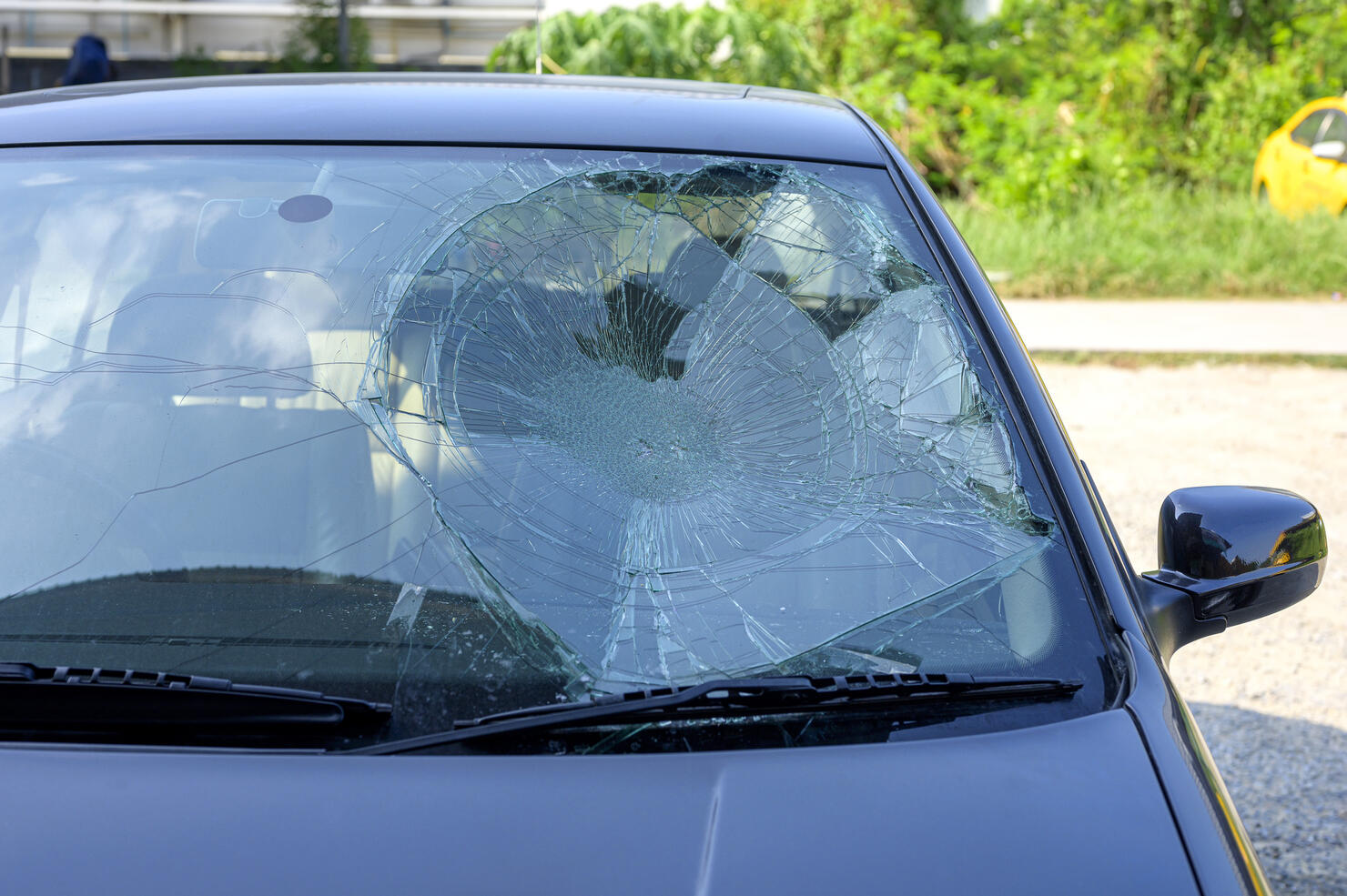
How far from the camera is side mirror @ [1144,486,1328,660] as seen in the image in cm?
144

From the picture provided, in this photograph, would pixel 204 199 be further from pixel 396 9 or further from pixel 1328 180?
pixel 396 9

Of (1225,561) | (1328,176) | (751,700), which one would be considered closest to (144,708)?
(751,700)

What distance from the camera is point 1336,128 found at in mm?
9672

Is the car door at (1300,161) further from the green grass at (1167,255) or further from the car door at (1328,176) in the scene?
the green grass at (1167,255)

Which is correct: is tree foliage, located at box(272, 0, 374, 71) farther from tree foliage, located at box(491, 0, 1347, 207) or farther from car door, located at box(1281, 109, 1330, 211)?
car door, located at box(1281, 109, 1330, 211)

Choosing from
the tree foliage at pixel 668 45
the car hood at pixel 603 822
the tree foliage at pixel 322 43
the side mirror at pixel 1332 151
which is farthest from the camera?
the tree foliage at pixel 322 43

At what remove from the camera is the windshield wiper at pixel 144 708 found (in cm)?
110

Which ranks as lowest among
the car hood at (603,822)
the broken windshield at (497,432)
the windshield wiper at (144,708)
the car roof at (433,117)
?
the car hood at (603,822)

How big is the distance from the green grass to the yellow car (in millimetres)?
452

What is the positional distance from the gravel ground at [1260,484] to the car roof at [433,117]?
1.92 meters

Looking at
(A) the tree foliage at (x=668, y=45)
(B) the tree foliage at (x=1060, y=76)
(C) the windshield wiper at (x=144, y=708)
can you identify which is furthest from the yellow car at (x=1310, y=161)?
(C) the windshield wiper at (x=144, y=708)

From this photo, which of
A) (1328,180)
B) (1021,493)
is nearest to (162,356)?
(1021,493)

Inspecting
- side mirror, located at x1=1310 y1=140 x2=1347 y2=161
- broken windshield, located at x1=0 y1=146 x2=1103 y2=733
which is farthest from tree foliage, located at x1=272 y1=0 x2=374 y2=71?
broken windshield, located at x1=0 y1=146 x2=1103 y2=733

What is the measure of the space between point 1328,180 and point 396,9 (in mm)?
11030
